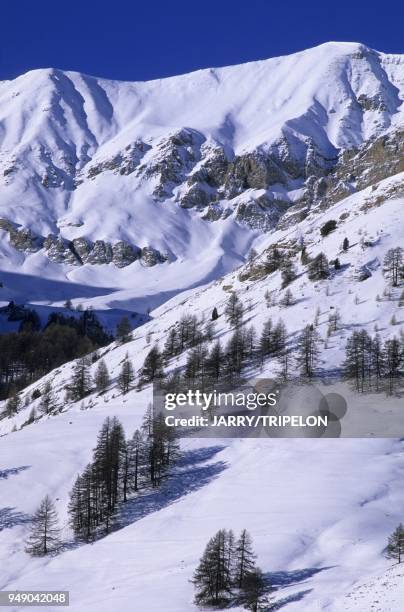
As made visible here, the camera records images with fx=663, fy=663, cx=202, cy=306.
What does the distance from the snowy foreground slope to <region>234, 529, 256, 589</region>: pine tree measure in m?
1.33

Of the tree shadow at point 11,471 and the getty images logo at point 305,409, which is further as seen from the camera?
the getty images logo at point 305,409

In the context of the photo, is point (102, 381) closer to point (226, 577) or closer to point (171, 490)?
point (171, 490)

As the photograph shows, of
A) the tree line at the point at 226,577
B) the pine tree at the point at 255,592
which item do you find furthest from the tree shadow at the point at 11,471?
the pine tree at the point at 255,592

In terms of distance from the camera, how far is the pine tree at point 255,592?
1373 inches

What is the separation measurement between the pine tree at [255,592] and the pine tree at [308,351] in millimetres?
42980

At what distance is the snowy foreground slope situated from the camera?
38156mm

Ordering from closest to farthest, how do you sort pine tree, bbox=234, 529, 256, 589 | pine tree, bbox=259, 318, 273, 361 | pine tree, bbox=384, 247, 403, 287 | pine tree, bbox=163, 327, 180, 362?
pine tree, bbox=234, 529, 256, 589 → pine tree, bbox=259, 318, 273, 361 → pine tree, bbox=384, 247, 403, 287 → pine tree, bbox=163, 327, 180, 362

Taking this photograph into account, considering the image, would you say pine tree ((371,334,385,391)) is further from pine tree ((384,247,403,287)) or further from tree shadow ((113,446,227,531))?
tree shadow ((113,446,227,531))

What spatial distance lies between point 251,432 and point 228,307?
45.8m
